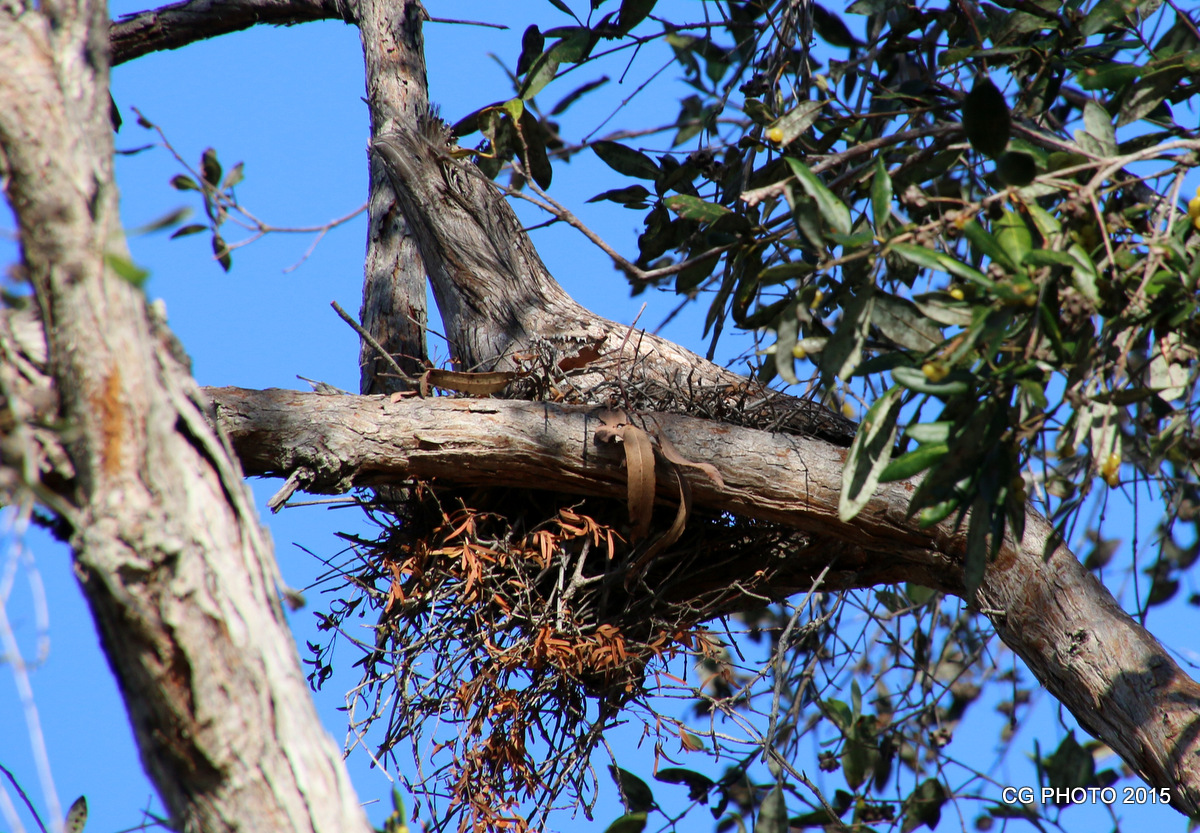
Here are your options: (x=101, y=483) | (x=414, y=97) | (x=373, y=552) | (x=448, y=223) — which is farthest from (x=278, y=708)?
(x=414, y=97)

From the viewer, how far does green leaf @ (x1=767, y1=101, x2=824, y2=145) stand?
2.60 metres

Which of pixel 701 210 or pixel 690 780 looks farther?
pixel 690 780

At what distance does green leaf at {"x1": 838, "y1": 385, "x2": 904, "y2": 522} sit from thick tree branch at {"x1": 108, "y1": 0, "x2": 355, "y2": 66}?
3450mm

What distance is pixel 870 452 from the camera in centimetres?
195

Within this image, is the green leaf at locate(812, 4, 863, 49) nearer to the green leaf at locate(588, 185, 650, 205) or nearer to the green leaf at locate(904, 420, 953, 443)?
the green leaf at locate(588, 185, 650, 205)

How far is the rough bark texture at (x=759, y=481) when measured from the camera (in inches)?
98.5

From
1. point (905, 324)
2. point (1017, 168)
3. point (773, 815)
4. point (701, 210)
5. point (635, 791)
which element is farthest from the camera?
point (635, 791)

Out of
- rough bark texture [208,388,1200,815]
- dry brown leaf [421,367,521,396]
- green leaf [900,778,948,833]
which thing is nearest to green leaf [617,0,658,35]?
dry brown leaf [421,367,521,396]

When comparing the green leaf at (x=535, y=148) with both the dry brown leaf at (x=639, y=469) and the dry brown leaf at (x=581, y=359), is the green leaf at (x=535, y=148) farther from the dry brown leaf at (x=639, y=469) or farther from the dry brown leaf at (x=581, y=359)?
the dry brown leaf at (x=639, y=469)

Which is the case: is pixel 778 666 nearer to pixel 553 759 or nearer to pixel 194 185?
pixel 553 759

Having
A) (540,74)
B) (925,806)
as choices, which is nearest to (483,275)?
(540,74)

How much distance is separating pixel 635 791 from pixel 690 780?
9.9 inches

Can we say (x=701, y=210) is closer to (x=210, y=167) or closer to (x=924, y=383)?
(x=924, y=383)

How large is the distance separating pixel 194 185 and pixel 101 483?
102 inches
